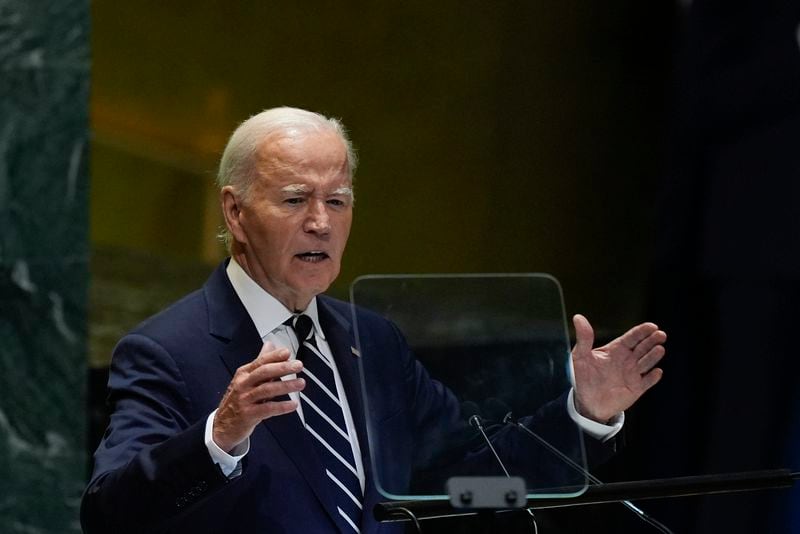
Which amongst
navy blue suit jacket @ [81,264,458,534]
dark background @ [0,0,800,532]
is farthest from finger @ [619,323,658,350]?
dark background @ [0,0,800,532]

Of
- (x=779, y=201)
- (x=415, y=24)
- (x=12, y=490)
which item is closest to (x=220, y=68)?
(x=415, y=24)

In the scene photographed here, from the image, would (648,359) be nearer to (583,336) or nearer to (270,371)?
(583,336)

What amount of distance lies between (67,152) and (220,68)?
568 mm

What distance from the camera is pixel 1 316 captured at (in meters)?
4.32

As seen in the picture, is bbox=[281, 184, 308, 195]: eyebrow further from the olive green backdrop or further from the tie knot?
the olive green backdrop

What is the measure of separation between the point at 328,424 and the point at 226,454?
34 cm

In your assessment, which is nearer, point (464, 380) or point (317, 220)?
point (464, 380)

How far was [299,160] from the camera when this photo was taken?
2.40m

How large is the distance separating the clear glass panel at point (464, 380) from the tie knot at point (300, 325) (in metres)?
0.33

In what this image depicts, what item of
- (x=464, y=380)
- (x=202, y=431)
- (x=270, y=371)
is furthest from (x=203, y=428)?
(x=464, y=380)

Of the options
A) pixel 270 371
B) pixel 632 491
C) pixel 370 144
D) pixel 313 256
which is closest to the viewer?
pixel 270 371

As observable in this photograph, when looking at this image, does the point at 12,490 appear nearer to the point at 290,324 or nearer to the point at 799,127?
the point at 290,324

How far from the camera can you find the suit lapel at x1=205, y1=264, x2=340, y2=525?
2307 millimetres

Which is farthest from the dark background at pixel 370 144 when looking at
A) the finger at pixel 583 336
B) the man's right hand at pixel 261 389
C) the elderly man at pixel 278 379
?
the man's right hand at pixel 261 389
